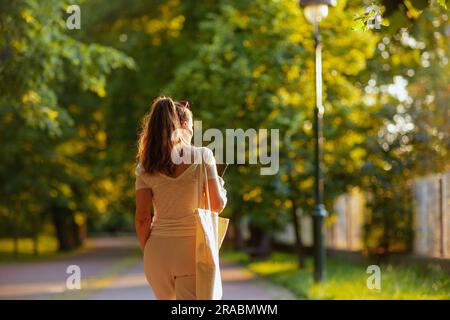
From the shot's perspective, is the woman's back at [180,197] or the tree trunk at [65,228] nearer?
the woman's back at [180,197]

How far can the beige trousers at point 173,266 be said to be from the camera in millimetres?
5074

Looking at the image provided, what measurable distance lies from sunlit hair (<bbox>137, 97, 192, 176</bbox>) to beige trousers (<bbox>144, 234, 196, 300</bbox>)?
1.37ft

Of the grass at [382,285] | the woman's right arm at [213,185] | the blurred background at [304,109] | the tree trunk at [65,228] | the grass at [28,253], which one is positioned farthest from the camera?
the tree trunk at [65,228]

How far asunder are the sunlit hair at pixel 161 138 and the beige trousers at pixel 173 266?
0.42 m

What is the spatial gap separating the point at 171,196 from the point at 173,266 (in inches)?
16.3

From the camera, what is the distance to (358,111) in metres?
19.1

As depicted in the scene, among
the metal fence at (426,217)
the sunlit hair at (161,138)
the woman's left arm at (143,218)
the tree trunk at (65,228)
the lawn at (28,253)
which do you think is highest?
the sunlit hair at (161,138)

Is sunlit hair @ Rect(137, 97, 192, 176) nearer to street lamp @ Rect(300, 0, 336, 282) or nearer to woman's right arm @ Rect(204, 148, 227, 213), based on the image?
woman's right arm @ Rect(204, 148, 227, 213)

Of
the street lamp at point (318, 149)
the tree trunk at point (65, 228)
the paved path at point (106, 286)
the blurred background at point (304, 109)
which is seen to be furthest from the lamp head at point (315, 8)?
the tree trunk at point (65, 228)

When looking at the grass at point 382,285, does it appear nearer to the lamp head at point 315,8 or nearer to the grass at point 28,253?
the lamp head at point 315,8

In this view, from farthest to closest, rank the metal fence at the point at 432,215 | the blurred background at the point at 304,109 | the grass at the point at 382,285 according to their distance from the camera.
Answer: the metal fence at the point at 432,215 → the blurred background at the point at 304,109 → the grass at the point at 382,285

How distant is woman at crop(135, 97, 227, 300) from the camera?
509 cm

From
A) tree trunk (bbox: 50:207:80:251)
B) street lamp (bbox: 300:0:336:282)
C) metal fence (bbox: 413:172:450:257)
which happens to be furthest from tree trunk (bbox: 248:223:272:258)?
tree trunk (bbox: 50:207:80:251)
